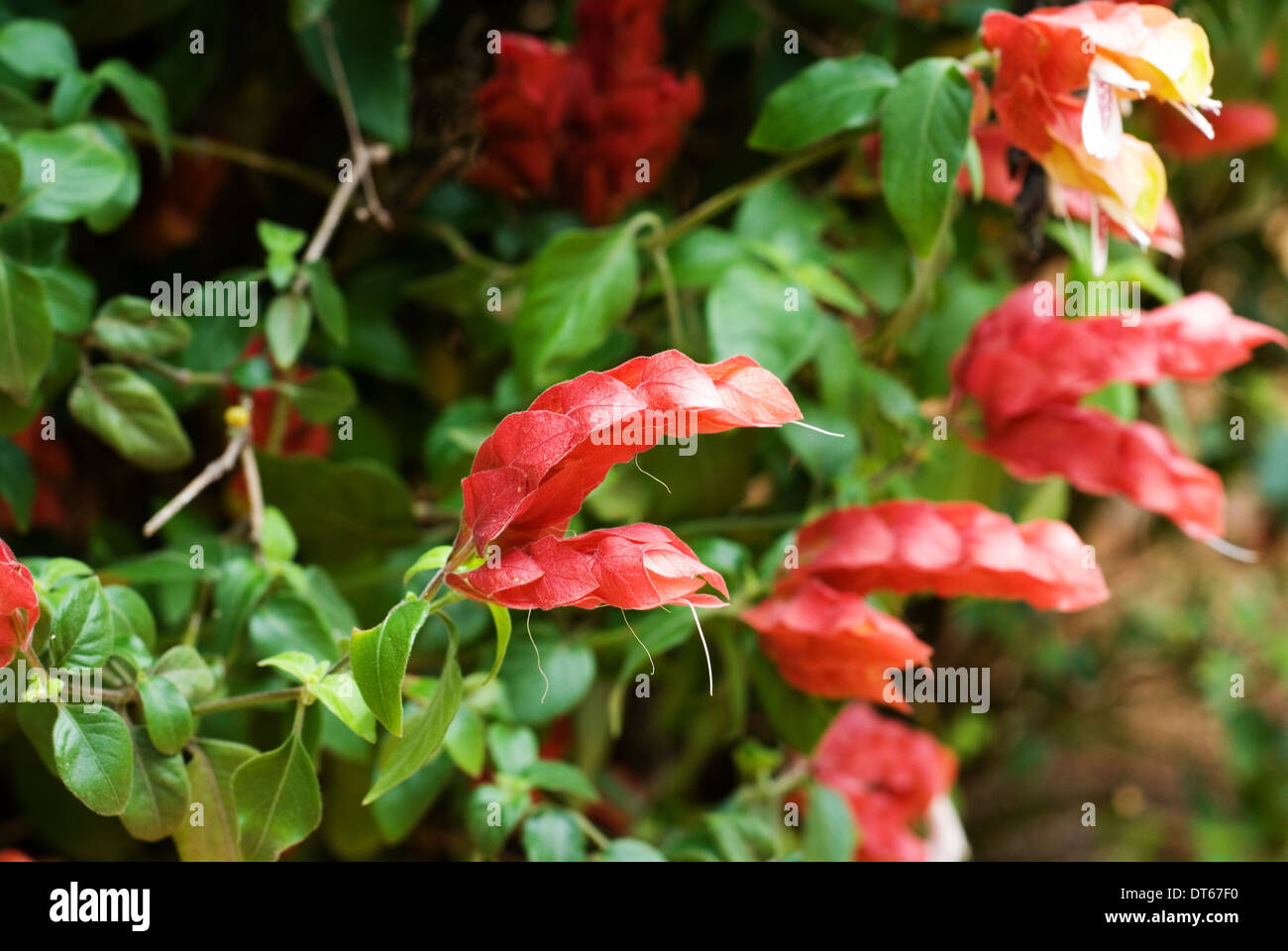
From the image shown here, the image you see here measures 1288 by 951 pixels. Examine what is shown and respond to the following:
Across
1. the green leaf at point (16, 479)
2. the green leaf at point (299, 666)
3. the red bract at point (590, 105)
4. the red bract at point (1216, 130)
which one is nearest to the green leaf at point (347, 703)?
the green leaf at point (299, 666)

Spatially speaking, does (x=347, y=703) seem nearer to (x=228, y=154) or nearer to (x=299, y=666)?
(x=299, y=666)

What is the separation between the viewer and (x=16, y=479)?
45 cm

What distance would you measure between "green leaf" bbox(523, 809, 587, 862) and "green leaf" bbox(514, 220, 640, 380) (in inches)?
7.0

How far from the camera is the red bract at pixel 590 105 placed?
542 mm

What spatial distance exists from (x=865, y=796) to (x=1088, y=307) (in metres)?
0.30

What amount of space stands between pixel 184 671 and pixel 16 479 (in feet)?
0.51

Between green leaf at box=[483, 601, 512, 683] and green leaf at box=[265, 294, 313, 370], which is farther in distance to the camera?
green leaf at box=[265, 294, 313, 370]

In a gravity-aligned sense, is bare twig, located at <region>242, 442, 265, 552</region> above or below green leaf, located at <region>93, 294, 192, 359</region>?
below

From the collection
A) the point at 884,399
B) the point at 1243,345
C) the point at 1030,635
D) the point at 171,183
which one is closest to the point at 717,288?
the point at 884,399

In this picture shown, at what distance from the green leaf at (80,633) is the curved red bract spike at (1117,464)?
1.14 feet

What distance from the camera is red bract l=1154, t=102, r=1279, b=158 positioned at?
2.25ft

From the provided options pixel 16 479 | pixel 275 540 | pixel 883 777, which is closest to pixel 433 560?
pixel 275 540

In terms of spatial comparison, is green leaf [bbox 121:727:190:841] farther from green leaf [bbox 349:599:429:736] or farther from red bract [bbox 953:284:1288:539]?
red bract [bbox 953:284:1288:539]

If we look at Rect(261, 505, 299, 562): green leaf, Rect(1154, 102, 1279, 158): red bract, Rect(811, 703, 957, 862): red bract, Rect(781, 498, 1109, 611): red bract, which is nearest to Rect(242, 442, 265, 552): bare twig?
→ Rect(261, 505, 299, 562): green leaf
